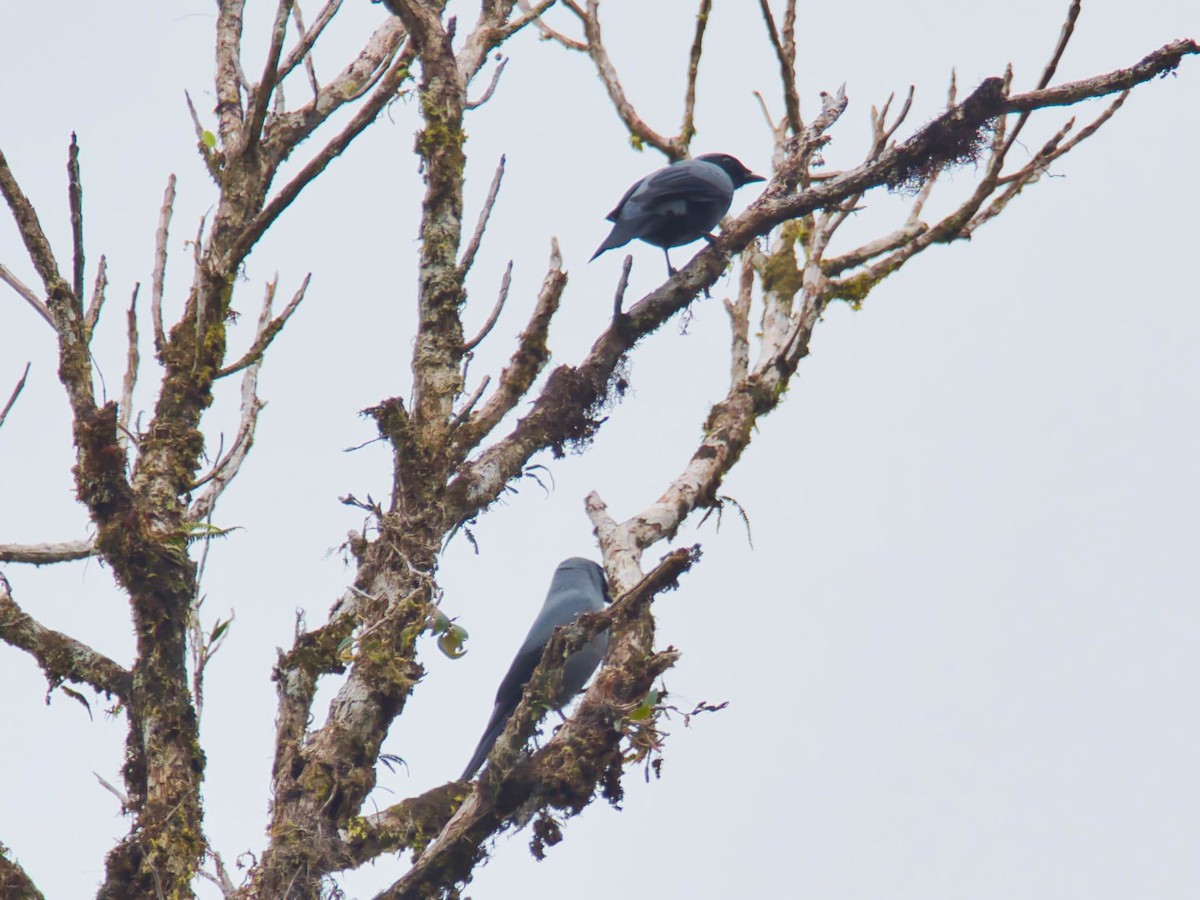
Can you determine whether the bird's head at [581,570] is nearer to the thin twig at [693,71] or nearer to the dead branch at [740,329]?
the dead branch at [740,329]

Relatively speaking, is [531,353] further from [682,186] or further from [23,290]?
[682,186]

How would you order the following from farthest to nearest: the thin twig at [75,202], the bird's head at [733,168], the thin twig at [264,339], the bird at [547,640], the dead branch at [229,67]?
the bird's head at [733,168] < the dead branch at [229,67] < the bird at [547,640] < the thin twig at [264,339] < the thin twig at [75,202]

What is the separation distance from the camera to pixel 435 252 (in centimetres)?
489

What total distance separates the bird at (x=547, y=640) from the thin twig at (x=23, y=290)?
270cm

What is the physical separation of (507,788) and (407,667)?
20.9 inches

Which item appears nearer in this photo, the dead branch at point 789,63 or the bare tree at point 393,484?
the bare tree at point 393,484

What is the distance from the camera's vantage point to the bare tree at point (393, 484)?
12.5 ft

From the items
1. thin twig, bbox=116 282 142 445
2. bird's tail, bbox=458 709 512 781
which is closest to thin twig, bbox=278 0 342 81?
thin twig, bbox=116 282 142 445

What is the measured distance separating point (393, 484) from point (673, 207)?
11.4 feet

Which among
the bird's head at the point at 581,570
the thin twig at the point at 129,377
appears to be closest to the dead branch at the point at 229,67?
the thin twig at the point at 129,377

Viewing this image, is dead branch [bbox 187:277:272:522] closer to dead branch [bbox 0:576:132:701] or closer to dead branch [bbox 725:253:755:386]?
dead branch [bbox 0:576:132:701]

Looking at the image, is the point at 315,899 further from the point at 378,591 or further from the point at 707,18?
the point at 707,18

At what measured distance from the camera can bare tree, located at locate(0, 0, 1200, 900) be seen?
3.81 metres

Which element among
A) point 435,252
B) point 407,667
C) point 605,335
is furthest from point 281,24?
point 407,667
